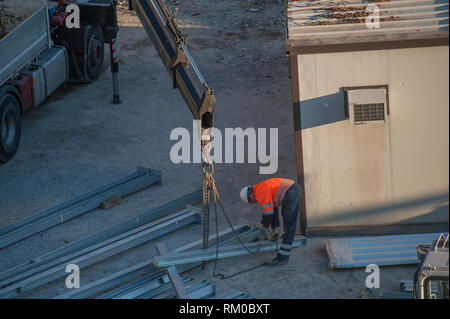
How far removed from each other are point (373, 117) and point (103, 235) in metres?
4.55

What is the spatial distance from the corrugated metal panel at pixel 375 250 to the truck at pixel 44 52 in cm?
735

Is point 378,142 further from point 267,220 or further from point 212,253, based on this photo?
point 212,253

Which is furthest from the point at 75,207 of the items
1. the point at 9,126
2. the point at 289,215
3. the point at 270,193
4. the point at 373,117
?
the point at 373,117

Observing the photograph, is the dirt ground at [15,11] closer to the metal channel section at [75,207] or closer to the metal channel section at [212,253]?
the metal channel section at [75,207]

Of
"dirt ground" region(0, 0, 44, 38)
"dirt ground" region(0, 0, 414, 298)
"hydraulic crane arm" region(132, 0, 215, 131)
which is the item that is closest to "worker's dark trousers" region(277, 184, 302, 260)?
"dirt ground" region(0, 0, 414, 298)

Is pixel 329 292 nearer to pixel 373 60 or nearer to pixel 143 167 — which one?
pixel 373 60

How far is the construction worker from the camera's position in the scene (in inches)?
428

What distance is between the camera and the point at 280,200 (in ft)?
36.1

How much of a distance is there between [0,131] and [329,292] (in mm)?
7765

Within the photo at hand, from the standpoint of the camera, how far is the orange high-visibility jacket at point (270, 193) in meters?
10.9

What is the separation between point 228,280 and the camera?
1081 centimetres

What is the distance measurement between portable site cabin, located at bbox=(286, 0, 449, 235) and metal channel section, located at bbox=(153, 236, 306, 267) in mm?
740

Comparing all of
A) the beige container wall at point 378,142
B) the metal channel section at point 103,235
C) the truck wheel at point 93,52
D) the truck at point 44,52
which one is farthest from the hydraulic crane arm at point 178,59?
the truck wheel at point 93,52

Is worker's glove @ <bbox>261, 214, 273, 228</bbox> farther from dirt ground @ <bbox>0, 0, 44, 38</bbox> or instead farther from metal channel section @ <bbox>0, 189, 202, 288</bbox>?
dirt ground @ <bbox>0, 0, 44, 38</bbox>
